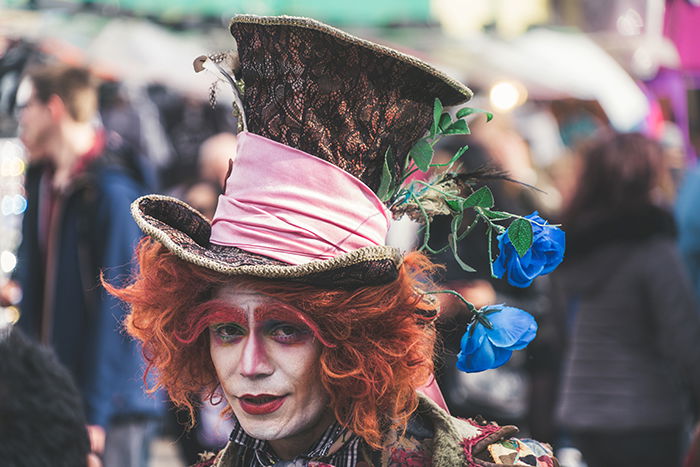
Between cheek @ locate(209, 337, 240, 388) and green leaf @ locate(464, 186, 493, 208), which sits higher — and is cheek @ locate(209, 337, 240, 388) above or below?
below

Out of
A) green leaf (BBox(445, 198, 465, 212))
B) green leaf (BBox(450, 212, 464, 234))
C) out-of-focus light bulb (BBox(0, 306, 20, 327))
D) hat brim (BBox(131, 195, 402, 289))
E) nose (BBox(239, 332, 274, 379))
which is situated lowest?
out-of-focus light bulb (BBox(0, 306, 20, 327))

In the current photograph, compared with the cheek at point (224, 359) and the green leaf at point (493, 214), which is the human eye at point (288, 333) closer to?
the cheek at point (224, 359)

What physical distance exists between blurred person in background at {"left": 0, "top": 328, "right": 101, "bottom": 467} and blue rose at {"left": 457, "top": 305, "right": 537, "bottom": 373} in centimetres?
86

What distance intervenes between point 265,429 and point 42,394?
49 centimetres

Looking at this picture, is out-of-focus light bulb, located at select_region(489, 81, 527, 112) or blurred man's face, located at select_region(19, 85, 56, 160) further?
out-of-focus light bulb, located at select_region(489, 81, 527, 112)

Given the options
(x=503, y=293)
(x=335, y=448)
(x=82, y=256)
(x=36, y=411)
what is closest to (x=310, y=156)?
(x=335, y=448)

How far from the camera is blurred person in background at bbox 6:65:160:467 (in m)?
4.96

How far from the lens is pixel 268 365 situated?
255 cm

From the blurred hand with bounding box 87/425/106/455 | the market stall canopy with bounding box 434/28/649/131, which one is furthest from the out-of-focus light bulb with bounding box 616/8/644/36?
the blurred hand with bounding box 87/425/106/455

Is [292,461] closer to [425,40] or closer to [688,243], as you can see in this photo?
[688,243]

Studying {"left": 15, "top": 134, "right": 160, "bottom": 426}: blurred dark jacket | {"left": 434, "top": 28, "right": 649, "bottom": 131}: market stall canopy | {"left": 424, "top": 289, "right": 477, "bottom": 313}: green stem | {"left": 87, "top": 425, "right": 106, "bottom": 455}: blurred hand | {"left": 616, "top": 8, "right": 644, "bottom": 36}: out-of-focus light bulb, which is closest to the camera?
{"left": 424, "top": 289, "right": 477, "bottom": 313}: green stem

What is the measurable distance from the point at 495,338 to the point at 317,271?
432 mm

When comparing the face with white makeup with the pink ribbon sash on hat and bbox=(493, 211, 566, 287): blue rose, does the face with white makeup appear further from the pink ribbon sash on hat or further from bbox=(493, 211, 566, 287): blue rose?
bbox=(493, 211, 566, 287): blue rose

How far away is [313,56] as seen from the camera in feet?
8.43
